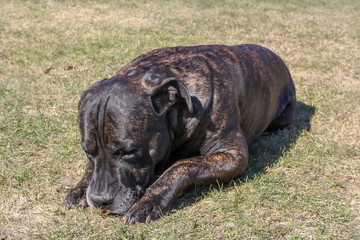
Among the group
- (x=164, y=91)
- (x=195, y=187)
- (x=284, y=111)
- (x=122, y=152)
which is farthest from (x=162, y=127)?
(x=284, y=111)

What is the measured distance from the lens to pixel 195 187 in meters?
3.94

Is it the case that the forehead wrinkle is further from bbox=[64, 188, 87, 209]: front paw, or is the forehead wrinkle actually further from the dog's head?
bbox=[64, 188, 87, 209]: front paw

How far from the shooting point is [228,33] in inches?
432

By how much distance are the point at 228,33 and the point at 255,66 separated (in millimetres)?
6137

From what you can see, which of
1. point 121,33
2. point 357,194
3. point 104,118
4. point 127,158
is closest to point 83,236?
point 127,158

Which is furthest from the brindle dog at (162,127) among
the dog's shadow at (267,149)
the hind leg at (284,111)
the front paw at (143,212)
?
the hind leg at (284,111)

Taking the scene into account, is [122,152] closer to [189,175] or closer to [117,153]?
[117,153]

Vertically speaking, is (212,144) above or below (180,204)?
above

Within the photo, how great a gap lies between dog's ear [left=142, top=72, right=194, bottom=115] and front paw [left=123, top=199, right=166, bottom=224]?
799 millimetres

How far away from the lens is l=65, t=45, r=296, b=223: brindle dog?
354 centimetres

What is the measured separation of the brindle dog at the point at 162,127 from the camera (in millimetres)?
3541

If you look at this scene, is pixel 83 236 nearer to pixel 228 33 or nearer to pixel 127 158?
pixel 127 158

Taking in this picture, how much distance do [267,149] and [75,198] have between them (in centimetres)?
244

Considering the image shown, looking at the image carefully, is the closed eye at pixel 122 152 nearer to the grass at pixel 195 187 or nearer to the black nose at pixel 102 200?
the black nose at pixel 102 200
